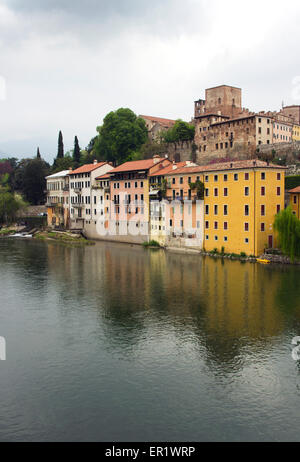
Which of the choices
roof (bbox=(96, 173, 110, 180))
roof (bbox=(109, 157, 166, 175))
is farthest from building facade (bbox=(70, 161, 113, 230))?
roof (bbox=(109, 157, 166, 175))

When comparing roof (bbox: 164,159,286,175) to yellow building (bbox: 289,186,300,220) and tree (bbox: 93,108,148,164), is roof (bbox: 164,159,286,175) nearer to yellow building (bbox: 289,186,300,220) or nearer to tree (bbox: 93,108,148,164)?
yellow building (bbox: 289,186,300,220)

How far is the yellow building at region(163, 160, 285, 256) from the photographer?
43.9 meters

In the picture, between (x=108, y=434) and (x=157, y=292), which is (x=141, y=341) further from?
(x=157, y=292)

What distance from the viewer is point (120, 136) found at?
80.7 metres

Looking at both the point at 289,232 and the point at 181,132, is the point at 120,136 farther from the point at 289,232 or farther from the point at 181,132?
the point at 289,232

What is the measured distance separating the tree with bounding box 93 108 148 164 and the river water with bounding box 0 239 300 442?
47.5 m

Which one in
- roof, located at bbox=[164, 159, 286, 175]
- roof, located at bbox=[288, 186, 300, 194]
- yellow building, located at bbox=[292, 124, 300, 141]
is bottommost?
roof, located at bbox=[288, 186, 300, 194]

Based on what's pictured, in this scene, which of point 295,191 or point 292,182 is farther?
point 292,182

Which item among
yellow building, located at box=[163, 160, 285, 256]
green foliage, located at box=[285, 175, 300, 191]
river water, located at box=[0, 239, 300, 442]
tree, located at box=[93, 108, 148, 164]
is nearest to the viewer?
river water, located at box=[0, 239, 300, 442]

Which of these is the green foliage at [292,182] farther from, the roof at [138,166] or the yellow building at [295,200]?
the roof at [138,166]

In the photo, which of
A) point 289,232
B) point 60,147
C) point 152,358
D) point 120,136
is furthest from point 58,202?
point 152,358

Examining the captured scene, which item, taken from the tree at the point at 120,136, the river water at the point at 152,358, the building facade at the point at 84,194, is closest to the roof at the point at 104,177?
the building facade at the point at 84,194

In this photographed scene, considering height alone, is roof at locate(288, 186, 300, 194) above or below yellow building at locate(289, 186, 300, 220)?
above

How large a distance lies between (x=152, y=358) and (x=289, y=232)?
2431 cm
